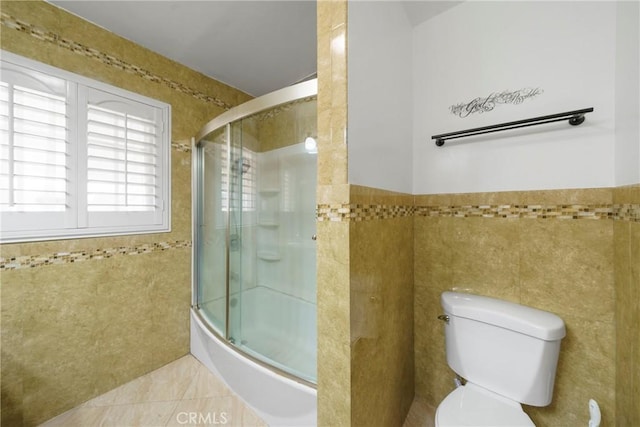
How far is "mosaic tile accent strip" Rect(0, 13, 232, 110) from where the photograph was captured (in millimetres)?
1228

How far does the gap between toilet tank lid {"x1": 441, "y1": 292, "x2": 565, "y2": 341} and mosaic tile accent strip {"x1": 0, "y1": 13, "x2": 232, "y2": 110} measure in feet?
7.24

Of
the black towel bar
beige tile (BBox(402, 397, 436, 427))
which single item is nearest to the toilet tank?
beige tile (BBox(402, 397, 436, 427))

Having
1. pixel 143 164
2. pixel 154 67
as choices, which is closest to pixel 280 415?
pixel 143 164

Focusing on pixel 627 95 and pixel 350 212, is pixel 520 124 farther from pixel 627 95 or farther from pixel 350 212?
pixel 350 212

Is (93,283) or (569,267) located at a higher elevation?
(569,267)

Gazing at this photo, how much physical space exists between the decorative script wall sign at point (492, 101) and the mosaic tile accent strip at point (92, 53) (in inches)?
72.2

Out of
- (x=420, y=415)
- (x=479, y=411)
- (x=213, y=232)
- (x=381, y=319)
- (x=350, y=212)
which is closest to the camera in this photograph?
(x=350, y=212)

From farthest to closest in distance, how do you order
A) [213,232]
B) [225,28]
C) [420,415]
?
[213,232] → [225,28] → [420,415]

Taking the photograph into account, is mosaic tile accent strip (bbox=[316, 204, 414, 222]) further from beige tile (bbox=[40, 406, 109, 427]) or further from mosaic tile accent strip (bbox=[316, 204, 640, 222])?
beige tile (bbox=[40, 406, 109, 427])

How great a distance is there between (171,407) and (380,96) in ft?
6.54

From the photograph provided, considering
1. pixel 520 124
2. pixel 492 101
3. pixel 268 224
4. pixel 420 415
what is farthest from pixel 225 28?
pixel 420 415

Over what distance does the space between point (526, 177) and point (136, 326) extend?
241 cm

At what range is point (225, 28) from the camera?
1491 mm

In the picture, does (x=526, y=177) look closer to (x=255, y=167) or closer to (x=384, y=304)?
(x=384, y=304)
